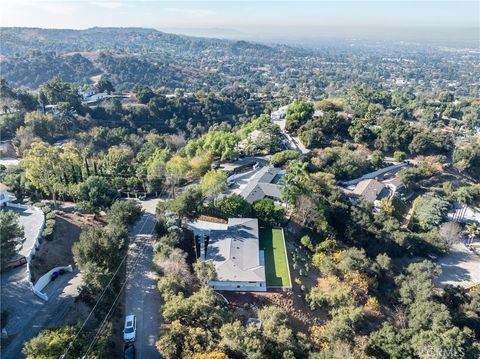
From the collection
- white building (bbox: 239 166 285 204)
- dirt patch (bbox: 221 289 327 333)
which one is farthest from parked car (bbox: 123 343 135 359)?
white building (bbox: 239 166 285 204)

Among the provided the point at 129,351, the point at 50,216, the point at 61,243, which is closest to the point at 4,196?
the point at 50,216

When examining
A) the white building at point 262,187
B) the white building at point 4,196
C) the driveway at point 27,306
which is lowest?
the driveway at point 27,306

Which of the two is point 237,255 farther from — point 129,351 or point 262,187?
point 262,187

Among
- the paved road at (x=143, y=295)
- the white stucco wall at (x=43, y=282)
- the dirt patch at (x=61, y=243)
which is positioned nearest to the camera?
the paved road at (x=143, y=295)

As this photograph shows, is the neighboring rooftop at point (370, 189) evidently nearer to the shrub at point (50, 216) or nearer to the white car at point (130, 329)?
the white car at point (130, 329)

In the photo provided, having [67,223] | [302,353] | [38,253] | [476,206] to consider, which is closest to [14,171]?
[67,223]

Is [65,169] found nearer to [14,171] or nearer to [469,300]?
[14,171]

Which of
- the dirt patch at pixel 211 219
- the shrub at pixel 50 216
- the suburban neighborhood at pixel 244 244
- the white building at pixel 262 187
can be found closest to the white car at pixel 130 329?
the suburban neighborhood at pixel 244 244
